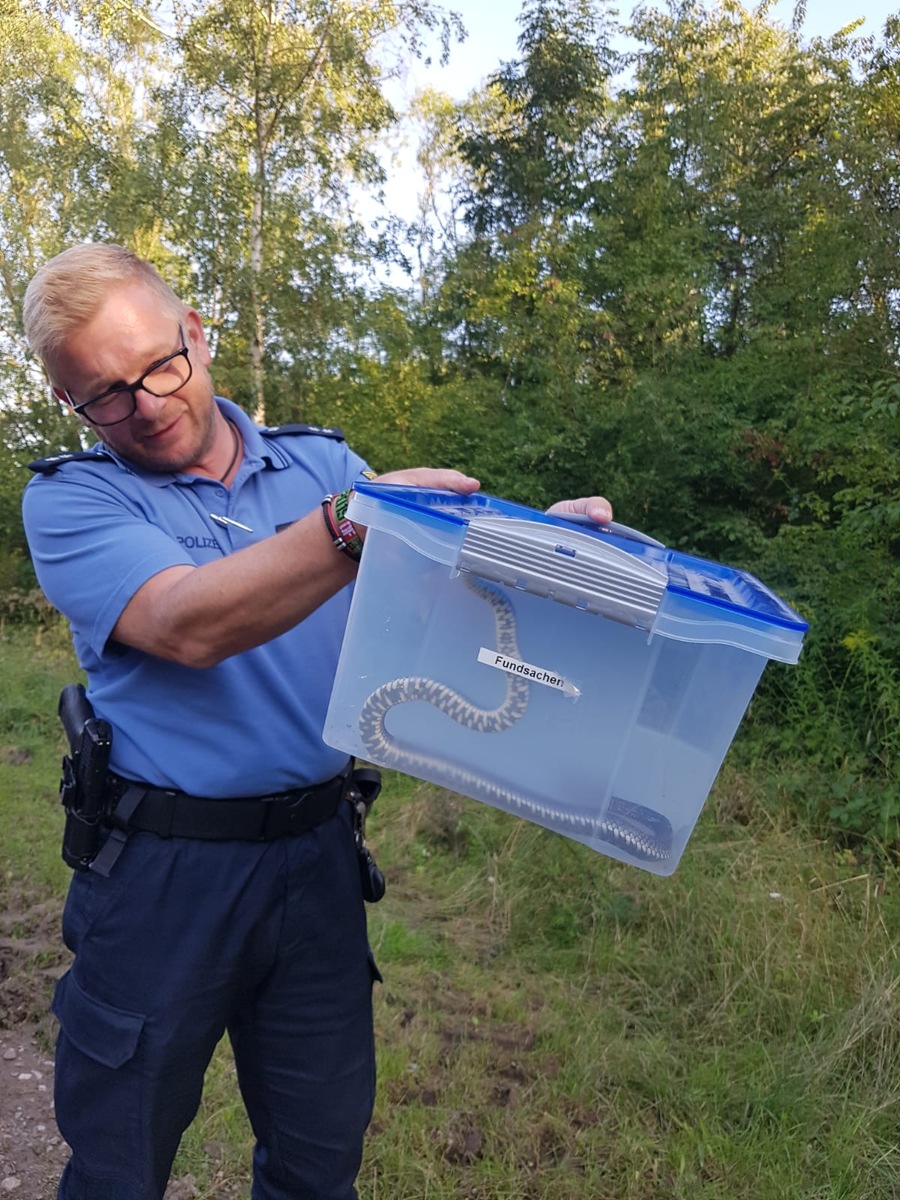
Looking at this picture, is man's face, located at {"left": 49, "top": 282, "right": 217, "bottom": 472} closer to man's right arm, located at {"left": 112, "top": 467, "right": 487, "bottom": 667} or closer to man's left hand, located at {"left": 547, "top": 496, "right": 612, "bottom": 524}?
man's right arm, located at {"left": 112, "top": 467, "right": 487, "bottom": 667}

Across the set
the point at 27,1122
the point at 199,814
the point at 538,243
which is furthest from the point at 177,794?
the point at 538,243

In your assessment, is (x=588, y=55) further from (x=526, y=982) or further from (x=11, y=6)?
(x=526, y=982)

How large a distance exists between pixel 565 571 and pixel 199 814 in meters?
0.82

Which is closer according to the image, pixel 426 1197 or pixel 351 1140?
pixel 351 1140

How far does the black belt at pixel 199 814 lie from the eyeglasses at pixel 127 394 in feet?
2.07

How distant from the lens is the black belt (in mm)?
1562

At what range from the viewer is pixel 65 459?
152cm

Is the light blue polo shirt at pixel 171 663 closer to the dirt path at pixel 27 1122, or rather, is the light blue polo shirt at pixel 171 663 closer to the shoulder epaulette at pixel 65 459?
the shoulder epaulette at pixel 65 459

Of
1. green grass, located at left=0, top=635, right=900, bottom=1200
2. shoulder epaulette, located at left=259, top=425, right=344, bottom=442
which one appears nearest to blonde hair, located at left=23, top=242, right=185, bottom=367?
shoulder epaulette, located at left=259, top=425, right=344, bottom=442

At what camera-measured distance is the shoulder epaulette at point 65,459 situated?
58.5 inches

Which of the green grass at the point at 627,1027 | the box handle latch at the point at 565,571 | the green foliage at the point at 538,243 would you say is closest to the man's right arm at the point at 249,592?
the box handle latch at the point at 565,571

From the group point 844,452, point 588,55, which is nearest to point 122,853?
point 844,452

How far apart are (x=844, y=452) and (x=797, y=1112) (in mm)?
5217

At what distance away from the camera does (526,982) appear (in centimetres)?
333
